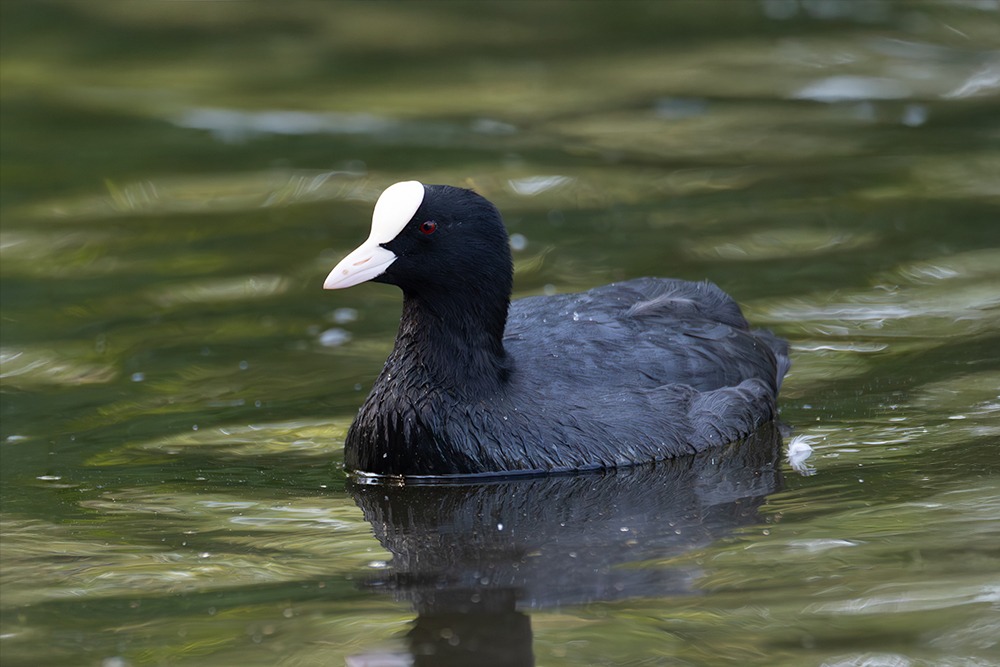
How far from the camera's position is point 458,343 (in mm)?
6406

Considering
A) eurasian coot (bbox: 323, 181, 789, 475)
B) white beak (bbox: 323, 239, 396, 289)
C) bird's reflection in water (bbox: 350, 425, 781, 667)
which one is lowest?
bird's reflection in water (bbox: 350, 425, 781, 667)

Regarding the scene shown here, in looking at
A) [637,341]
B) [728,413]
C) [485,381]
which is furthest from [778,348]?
[485,381]

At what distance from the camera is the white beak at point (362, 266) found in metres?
6.04

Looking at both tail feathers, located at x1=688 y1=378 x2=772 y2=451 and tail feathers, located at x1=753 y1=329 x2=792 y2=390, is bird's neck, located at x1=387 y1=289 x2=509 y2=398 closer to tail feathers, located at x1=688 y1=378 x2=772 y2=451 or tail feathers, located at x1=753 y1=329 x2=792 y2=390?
tail feathers, located at x1=688 y1=378 x2=772 y2=451

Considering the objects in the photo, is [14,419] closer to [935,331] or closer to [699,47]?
[935,331]

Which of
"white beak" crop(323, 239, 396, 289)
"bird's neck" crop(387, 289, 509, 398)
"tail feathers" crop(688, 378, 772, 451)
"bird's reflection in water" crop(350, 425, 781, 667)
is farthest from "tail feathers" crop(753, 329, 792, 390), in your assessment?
"white beak" crop(323, 239, 396, 289)

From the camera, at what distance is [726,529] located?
18.4 feet

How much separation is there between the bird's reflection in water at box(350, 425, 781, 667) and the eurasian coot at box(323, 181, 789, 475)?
102 millimetres

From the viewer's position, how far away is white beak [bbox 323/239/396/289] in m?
6.04

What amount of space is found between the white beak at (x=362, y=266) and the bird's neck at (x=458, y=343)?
1.00ft

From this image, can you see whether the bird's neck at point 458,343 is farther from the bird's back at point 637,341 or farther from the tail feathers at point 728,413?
the tail feathers at point 728,413

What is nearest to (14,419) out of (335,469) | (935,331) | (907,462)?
(335,469)

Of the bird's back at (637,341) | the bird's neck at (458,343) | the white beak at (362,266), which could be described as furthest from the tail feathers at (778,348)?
the white beak at (362,266)

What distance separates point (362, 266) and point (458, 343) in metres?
0.53
